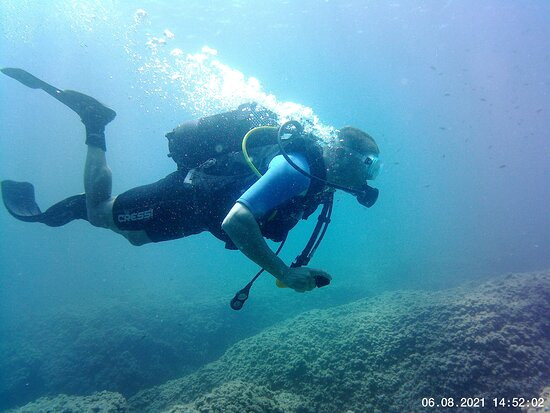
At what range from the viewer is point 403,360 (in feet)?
14.1

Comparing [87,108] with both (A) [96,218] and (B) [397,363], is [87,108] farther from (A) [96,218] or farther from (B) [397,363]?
(B) [397,363]

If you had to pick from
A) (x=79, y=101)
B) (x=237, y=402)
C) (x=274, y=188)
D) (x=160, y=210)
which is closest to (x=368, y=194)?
(x=274, y=188)

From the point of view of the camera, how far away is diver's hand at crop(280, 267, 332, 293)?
2.39 metres

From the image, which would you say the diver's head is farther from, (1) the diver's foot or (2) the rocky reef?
(1) the diver's foot

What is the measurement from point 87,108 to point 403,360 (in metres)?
5.59

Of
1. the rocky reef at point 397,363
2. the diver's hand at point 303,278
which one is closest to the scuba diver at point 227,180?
the diver's hand at point 303,278

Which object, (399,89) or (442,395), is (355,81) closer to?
(399,89)

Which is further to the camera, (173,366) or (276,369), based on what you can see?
(173,366)

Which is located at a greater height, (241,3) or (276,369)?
(241,3)

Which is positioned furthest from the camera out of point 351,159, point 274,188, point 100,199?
point 100,199

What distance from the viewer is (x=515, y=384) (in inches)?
146

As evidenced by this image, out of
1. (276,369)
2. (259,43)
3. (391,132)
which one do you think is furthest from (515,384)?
(391,132)

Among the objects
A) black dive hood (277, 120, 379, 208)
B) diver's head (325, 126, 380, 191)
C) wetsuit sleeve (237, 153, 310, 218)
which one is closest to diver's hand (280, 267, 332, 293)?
wetsuit sleeve (237, 153, 310, 218)

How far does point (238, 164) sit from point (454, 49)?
54897 mm
